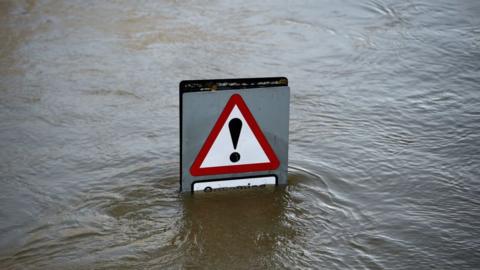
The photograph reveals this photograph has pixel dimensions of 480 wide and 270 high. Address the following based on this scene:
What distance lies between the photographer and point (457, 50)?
7.75 metres

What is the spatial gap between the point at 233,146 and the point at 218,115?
225 mm

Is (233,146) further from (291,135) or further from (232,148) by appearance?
(291,135)

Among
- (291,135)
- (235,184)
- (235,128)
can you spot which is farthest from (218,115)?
(291,135)

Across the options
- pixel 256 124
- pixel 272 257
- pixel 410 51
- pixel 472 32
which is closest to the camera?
pixel 272 257

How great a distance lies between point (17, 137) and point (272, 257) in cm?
243

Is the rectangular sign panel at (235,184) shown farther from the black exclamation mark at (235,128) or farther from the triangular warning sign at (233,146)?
the black exclamation mark at (235,128)

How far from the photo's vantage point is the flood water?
4.28 metres

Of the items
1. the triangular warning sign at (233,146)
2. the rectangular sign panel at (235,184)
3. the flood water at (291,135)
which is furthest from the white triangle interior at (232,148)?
the flood water at (291,135)

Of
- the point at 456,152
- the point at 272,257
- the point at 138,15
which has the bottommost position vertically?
the point at 272,257

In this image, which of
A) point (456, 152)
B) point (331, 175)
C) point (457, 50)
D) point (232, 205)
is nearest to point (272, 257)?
point (232, 205)

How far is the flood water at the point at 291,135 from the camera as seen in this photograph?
4.28 meters

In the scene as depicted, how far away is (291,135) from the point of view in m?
5.79

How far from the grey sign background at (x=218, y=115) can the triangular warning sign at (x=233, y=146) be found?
0.03 m

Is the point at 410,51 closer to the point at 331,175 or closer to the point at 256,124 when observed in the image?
the point at 331,175
